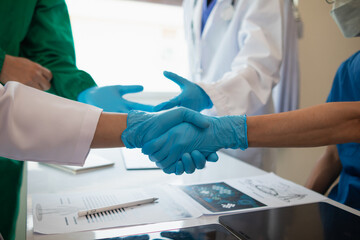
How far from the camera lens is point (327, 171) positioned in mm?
1250

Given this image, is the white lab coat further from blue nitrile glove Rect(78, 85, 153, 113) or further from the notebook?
the notebook

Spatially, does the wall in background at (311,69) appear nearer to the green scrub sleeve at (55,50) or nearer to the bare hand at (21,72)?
the green scrub sleeve at (55,50)

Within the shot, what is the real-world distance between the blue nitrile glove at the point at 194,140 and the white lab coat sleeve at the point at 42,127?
154mm

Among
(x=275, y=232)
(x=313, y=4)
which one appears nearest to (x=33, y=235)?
(x=275, y=232)

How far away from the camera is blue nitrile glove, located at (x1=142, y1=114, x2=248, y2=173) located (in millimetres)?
749

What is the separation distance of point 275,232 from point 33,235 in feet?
1.64

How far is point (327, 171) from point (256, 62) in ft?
1.85

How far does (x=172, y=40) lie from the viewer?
2881 mm

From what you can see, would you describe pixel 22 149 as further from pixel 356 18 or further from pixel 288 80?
pixel 288 80

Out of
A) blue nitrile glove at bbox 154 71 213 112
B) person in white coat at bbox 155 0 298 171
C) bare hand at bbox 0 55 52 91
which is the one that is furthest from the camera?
person in white coat at bbox 155 0 298 171

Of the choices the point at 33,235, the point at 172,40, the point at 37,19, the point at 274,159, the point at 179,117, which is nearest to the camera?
the point at 33,235

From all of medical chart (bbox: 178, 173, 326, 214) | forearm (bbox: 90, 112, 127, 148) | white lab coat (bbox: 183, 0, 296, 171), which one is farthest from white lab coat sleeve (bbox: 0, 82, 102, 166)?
white lab coat (bbox: 183, 0, 296, 171)

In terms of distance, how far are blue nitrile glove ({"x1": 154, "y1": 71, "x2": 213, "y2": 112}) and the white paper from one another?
1.19ft

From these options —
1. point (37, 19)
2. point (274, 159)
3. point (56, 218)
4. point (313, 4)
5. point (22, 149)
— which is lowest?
point (274, 159)
